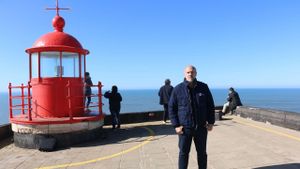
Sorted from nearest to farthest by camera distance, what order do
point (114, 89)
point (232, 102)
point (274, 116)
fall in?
1. point (274, 116)
2. point (114, 89)
3. point (232, 102)

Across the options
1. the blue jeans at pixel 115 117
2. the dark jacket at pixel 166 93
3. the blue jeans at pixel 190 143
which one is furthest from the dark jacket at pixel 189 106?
the dark jacket at pixel 166 93

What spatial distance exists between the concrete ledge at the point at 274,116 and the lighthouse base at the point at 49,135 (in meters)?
6.91

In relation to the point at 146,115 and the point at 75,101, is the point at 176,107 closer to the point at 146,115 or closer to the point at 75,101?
the point at 75,101

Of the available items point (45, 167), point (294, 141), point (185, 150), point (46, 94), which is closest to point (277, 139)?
point (294, 141)

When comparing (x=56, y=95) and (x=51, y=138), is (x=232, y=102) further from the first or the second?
(x=51, y=138)

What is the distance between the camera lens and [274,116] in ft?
38.6

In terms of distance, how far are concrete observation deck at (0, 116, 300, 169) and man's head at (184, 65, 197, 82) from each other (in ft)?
6.73

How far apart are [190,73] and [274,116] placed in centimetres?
788

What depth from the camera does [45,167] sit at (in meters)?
7.06

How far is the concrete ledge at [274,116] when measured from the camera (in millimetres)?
10449

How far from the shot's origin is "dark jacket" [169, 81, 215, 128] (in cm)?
510

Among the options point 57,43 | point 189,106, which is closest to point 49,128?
point 57,43

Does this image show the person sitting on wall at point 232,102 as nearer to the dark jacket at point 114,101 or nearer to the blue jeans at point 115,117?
the blue jeans at point 115,117

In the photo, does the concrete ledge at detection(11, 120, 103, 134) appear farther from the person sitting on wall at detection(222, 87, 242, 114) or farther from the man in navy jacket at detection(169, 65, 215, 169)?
the person sitting on wall at detection(222, 87, 242, 114)
